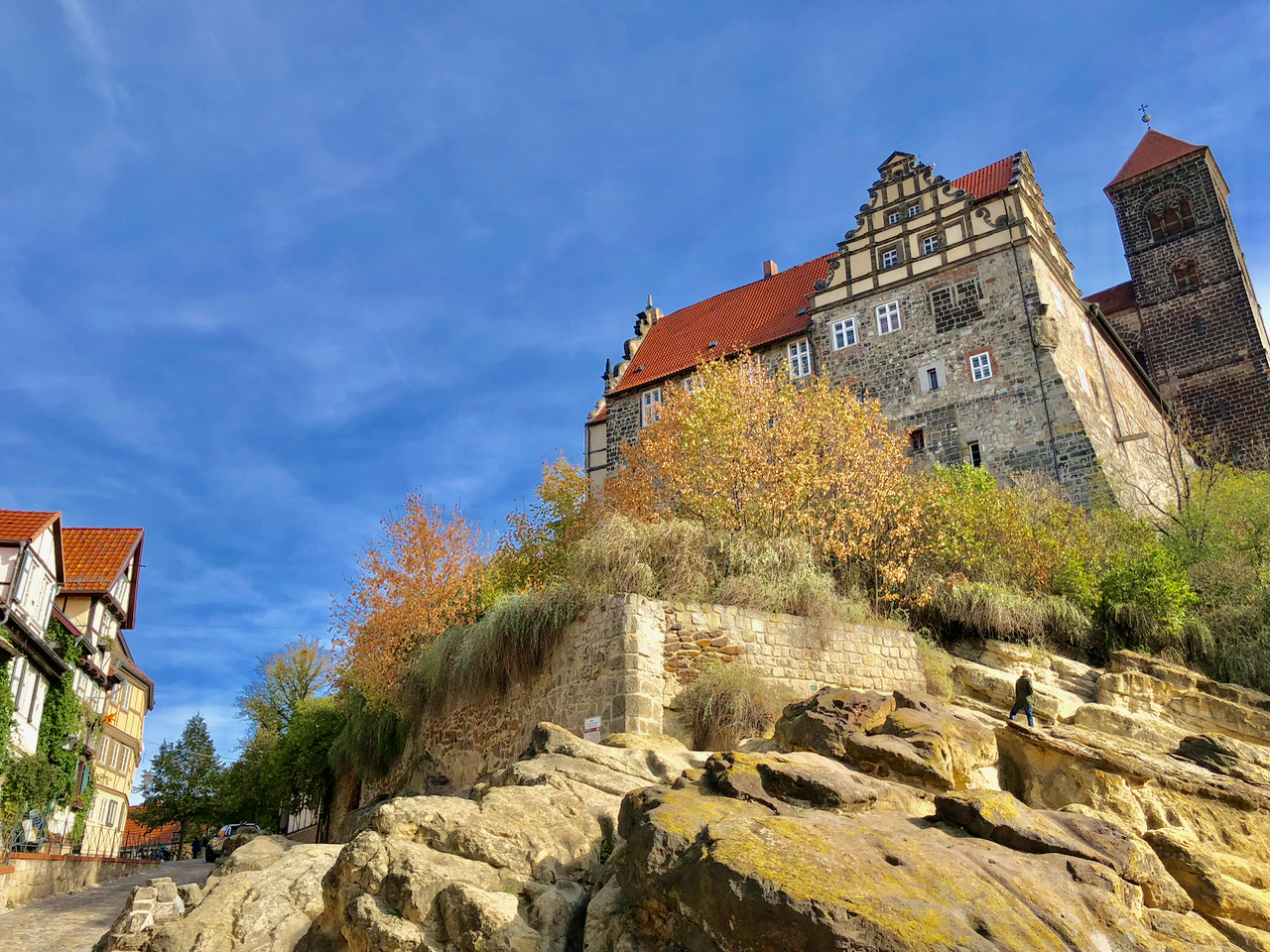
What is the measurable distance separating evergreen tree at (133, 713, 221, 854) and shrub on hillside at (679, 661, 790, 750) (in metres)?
30.5

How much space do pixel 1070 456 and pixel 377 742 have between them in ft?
54.9

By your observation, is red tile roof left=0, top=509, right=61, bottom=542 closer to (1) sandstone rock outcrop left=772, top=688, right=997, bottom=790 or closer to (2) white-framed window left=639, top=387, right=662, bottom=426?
(2) white-framed window left=639, top=387, right=662, bottom=426

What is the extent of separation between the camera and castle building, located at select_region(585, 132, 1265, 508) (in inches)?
938

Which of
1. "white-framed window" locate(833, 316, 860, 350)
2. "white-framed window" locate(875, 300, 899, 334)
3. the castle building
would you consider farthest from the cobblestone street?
"white-framed window" locate(875, 300, 899, 334)

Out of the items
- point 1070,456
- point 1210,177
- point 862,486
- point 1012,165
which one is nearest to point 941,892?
point 862,486

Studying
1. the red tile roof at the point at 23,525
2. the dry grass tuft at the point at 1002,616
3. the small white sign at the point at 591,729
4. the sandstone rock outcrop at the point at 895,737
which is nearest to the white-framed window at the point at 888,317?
the dry grass tuft at the point at 1002,616

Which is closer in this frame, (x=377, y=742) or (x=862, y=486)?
(x=862, y=486)

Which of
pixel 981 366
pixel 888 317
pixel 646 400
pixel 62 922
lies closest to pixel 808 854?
pixel 62 922

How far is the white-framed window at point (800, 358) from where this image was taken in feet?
91.6

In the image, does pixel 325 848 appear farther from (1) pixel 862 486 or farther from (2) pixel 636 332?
(2) pixel 636 332

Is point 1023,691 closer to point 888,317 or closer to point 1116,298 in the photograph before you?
point 888,317

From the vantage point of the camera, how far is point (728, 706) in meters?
12.2

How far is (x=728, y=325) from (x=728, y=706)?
68.2 ft

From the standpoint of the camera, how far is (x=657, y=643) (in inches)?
508
